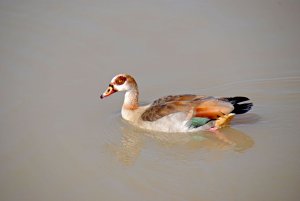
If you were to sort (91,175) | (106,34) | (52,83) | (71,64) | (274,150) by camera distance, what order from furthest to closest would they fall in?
(106,34)
(71,64)
(52,83)
(274,150)
(91,175)

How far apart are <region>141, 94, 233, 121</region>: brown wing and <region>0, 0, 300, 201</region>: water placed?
0.34 meters

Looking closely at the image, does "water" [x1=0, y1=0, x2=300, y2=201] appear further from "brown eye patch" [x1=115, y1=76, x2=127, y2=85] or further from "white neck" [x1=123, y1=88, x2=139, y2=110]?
"brown eye patch" [x1=115, y1=76, x2=127, y2=85]

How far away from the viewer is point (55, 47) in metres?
9.73

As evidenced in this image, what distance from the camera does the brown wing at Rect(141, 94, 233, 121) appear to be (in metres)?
7.27

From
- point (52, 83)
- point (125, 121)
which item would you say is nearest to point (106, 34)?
point (52, 83)

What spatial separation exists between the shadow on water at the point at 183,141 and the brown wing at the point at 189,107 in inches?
11.8

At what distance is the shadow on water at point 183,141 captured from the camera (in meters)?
6.95

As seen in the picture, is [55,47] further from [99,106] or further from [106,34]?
[99,106]

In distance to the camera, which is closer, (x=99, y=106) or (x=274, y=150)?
(x=274, y=150)

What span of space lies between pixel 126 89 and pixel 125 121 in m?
Answer: 0.54

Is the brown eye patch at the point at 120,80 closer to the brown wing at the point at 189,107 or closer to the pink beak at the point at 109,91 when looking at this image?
the pink beak at the point at 109,91

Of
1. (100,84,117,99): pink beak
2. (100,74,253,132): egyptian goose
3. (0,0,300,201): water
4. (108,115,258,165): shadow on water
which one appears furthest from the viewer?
(100,84,117,99): pink beak

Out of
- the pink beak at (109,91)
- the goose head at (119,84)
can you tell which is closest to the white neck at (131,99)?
the goose head at (119,84)

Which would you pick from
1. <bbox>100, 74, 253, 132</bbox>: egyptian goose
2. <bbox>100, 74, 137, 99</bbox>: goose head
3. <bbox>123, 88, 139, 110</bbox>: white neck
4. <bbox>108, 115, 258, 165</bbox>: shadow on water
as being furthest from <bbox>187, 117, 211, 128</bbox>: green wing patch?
<bbox>100, 74, 137, 99</bbox>: goose head
